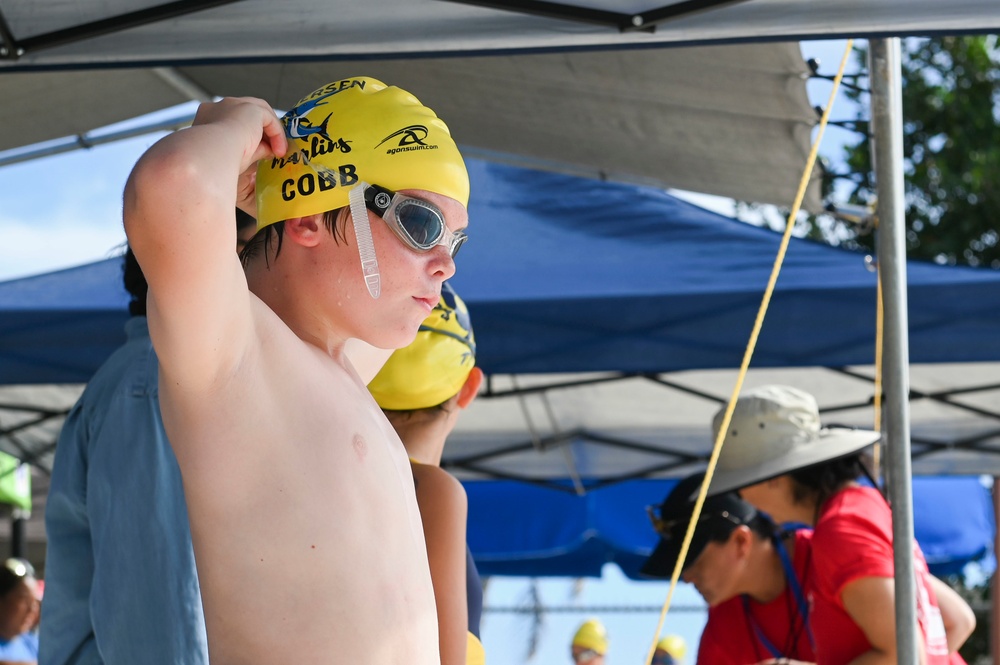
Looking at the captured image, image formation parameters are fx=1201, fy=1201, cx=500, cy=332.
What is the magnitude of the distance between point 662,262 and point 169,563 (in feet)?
9.60

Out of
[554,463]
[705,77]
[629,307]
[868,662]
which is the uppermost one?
[705,77]

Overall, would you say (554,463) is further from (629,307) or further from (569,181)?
(629,307)

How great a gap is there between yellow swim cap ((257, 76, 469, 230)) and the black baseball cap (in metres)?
2.20

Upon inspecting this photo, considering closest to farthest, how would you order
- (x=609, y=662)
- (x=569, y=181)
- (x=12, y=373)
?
(x=12, y=373)
(x=569, y=181)
(x=609, y=662)

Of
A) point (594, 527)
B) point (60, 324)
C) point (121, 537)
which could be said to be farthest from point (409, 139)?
point (594, 527)

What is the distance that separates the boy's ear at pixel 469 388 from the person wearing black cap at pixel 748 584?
133 cm

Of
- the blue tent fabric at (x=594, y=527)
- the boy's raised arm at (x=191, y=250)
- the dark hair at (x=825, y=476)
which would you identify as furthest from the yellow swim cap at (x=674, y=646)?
the boy's raised arm at (x=191, y=250)

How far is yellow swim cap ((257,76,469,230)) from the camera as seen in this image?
5.12 ft

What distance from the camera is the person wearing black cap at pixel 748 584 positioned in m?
3.52

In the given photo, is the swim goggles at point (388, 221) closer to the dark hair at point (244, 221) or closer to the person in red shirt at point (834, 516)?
the dark hair at point (244, 221)

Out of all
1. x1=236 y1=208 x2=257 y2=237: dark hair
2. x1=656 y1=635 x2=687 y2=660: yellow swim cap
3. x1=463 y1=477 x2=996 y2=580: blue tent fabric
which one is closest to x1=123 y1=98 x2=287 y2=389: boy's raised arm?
x1=236 y1=208 x2=257 y2=237: dark hair

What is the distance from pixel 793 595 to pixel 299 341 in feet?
8.03

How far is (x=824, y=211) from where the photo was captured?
159 inches

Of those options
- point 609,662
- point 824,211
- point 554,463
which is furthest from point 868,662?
point 609,662
